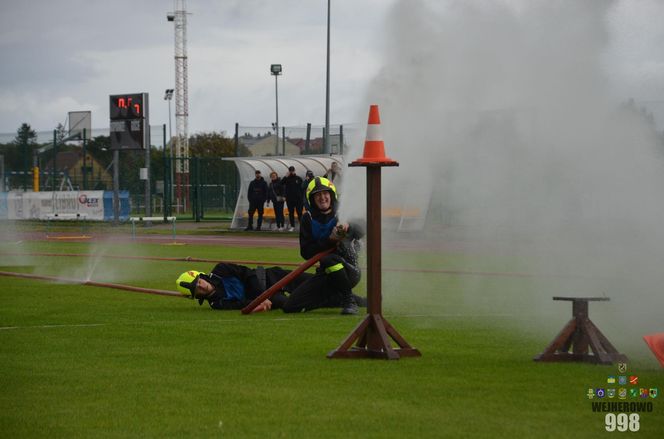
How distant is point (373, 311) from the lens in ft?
31.4

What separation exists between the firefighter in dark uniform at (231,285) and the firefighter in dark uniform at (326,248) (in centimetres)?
54

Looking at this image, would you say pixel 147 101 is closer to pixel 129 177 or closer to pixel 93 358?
pixel 129 177

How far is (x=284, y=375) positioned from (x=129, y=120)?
32845 mm

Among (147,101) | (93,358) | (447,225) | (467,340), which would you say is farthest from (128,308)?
(147,101)

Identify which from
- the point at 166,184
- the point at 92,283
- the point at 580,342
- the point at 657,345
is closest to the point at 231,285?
the point at 92,283

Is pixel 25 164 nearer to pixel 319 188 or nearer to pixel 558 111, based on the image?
pixel 319 188

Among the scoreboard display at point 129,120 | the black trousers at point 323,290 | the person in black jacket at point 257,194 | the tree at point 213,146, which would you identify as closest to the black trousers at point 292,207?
the person in black jacket at point 257,194

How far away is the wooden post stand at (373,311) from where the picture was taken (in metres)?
9.46

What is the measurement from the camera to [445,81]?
37.6 feet

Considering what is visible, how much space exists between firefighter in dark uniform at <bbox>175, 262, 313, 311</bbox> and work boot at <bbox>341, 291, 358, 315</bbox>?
2.61 ft

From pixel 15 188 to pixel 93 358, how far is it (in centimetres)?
4743

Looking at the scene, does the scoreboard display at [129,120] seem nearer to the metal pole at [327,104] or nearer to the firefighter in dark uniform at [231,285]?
the metal pole at [327,104]

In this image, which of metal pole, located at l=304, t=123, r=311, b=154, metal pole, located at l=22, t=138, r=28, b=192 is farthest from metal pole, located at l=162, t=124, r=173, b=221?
metal pole, located at l=22, t=138, r=28, b=192

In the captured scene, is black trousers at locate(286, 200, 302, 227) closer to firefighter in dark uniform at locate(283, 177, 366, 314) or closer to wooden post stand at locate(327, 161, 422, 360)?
firefighter in dark uniform at locate(283, 177, 366, 314)
